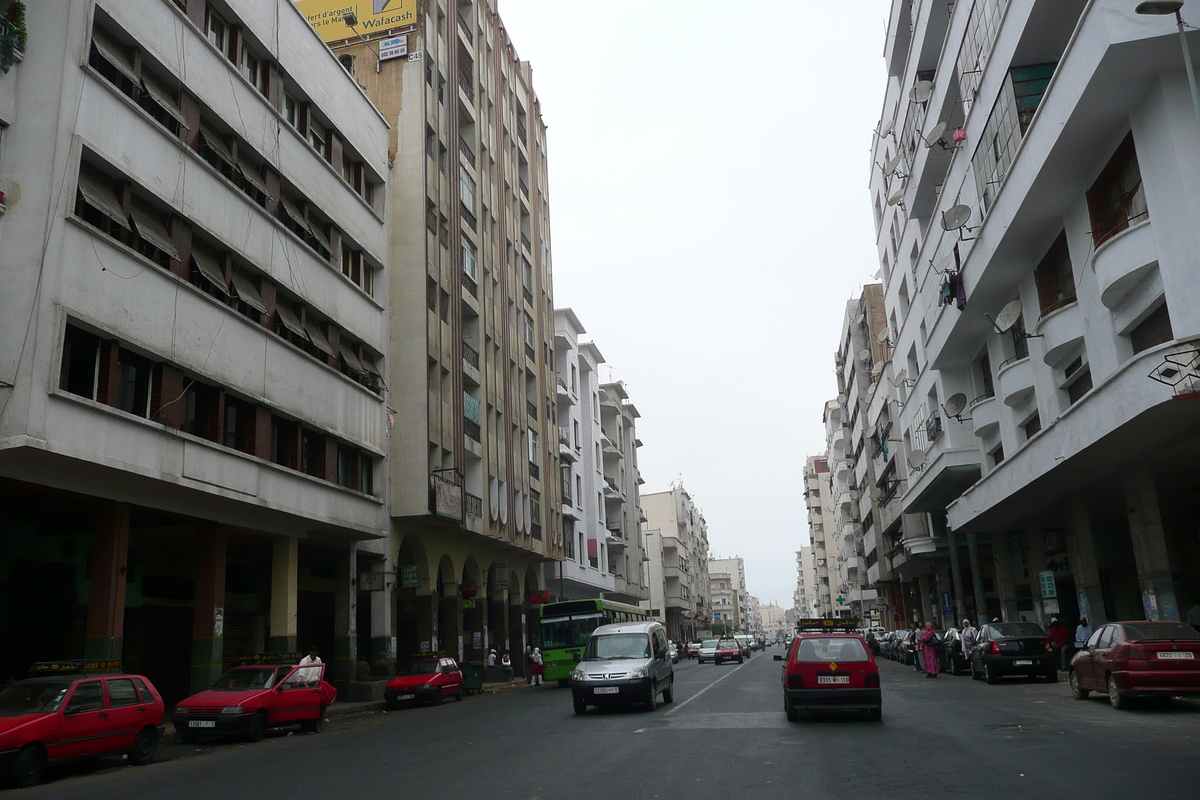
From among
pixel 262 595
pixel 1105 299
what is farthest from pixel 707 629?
pixel 1105 299

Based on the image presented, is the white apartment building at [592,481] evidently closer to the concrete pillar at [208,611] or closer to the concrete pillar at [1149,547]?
the concrete pillar at [208,611]

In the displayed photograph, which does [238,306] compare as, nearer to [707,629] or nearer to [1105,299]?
[1105,299]

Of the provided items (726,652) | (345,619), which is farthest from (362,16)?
(726,652)

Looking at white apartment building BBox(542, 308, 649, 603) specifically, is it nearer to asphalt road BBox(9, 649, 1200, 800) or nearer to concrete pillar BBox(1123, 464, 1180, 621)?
concrete pillar BBox(1123, 464, 1180, 621)

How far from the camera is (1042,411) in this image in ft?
83.3

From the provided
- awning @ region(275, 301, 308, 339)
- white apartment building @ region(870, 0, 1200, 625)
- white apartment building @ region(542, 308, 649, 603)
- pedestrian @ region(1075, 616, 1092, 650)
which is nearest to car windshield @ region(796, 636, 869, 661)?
white apartment building @ region(870, 0, 1200, 625)

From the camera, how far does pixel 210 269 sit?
888 inches

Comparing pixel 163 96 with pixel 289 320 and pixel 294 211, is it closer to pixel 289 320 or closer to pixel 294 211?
pixel 294 211

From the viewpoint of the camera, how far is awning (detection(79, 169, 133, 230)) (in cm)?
1802

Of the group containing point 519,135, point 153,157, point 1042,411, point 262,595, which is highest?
point 519,135

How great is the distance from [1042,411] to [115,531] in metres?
22.7

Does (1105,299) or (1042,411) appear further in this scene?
(1042,411)

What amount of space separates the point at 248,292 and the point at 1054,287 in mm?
20852

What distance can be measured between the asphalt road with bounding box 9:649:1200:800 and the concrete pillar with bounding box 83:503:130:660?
253cm
